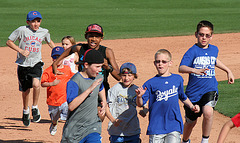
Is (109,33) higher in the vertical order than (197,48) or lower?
higher

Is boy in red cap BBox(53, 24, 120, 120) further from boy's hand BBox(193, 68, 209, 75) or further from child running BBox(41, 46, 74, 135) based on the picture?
child running BBox(41, 46, 74, 135)

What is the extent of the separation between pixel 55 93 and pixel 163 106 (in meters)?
3.71

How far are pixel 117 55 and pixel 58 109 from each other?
10.8 meters

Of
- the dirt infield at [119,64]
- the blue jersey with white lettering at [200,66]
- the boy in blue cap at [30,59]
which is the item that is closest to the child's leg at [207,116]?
the blue jersey with white lettering at [200,66]

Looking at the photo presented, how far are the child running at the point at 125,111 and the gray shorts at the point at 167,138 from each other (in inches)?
27.5

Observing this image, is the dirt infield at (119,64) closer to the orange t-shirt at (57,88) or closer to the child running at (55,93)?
the child running at (55,93)

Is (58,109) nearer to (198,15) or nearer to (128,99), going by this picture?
(128,99)

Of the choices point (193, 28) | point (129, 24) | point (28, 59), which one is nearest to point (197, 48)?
A: point (28, 59)

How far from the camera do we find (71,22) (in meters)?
33.4

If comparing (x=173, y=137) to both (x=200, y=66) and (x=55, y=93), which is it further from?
(x=55, y=93)

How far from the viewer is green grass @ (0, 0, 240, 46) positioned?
28.1m

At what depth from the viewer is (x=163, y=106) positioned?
661 cm

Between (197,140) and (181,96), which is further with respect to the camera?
(197,140)

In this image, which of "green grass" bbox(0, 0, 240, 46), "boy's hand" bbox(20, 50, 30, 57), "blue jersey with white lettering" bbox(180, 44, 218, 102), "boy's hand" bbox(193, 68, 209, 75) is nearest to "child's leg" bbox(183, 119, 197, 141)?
"blue jersey with white lettering" bbox(180, 44, 218, 102)
